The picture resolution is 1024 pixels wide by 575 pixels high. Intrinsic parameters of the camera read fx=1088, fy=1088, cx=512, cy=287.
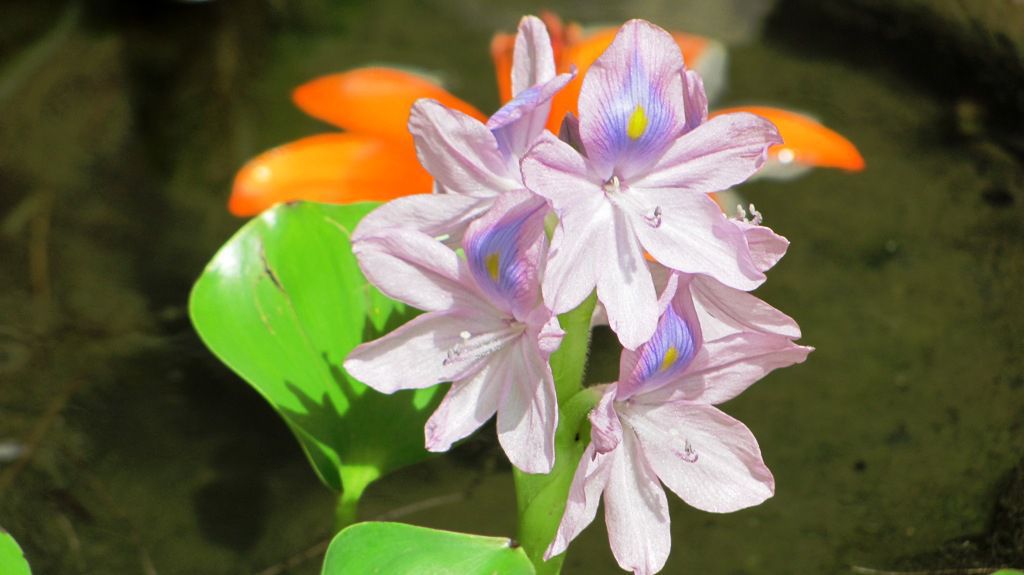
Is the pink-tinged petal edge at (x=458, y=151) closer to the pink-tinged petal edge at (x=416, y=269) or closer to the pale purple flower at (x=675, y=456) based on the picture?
the pink-tinged petal edge at (x=416, y=269)

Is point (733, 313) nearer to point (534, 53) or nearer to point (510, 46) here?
point (534, 53)

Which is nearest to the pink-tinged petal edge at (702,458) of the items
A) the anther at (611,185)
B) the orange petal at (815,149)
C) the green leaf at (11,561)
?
the anther at (611,185)

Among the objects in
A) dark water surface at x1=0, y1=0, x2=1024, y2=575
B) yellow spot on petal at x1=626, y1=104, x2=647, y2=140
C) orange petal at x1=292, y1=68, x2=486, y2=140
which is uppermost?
yellow spot on petal at x1=626, y1=104, x2=647, y2=140

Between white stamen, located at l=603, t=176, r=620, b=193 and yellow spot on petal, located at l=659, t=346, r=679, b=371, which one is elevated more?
white stamen, located at l=603, t=176, r=620, b=193

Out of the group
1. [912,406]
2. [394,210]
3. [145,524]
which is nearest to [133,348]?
[145,524]

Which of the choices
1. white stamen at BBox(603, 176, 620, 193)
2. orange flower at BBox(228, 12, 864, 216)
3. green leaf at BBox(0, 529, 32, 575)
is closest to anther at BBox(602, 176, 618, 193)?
white stamen at BBox(603, 176, 620, 193)

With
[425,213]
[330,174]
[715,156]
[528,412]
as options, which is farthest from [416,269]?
[330,174]

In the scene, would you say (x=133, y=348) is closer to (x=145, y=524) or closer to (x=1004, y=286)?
(x=145, y=524)

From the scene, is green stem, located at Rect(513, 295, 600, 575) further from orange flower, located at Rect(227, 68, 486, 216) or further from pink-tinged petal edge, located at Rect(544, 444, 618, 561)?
orange flower, located at Rect(227, 68, 486, 216)
